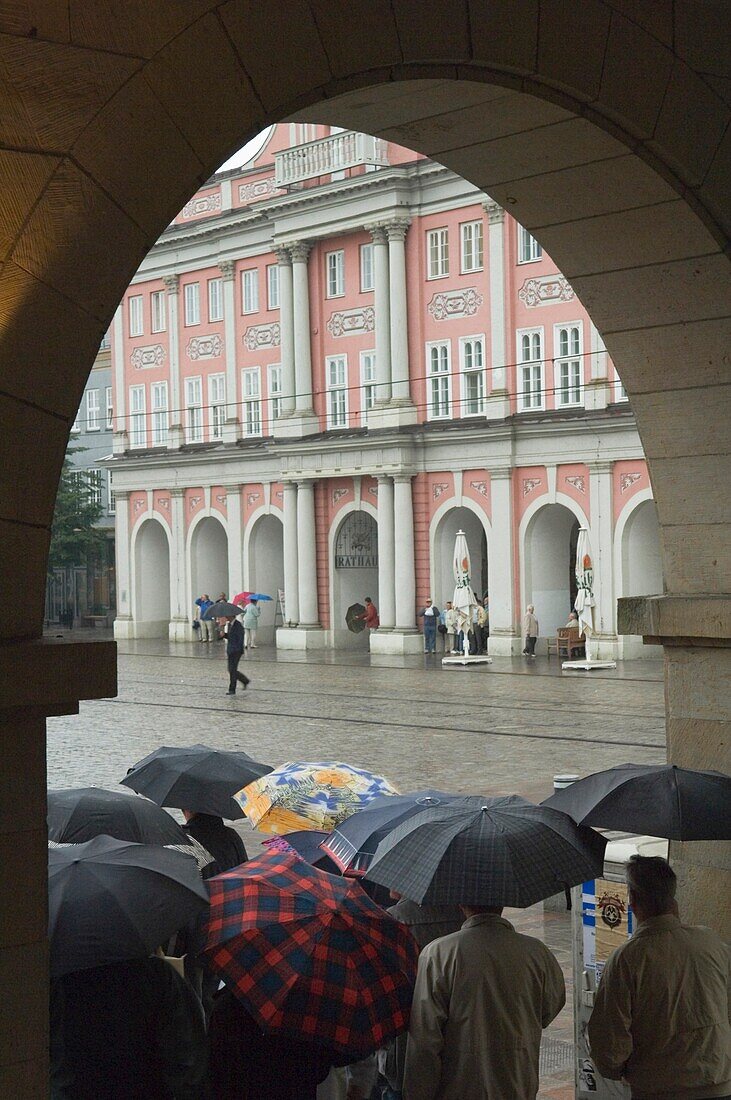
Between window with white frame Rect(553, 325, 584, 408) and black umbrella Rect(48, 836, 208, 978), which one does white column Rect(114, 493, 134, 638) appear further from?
black umbrella Rect(48, 836, 208, 978)

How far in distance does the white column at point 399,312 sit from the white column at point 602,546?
633 cm

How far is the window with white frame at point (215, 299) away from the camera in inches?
1843

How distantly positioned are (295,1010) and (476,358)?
117 feet

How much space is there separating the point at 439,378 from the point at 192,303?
11.2 m

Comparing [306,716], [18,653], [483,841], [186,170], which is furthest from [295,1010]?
[306,716]

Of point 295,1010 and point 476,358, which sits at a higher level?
point 476,358

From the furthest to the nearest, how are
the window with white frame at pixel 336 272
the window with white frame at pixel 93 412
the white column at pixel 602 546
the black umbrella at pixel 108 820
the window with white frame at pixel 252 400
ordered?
the window with white frame at pixel 93 412
the window with white frame at pixel 252 400
the window with white frame at pixel 336 272
the white column at pixel 602 546
the black umbrella at pixel 108 820

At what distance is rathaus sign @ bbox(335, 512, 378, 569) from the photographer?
43344 millimetres

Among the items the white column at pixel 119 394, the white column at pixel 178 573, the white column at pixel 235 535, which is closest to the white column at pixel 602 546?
the white column at pixel 235 535

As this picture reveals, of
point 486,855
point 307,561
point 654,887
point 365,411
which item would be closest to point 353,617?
point 307,561

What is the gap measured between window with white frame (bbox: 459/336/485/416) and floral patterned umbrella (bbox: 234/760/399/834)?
32147 millimetres

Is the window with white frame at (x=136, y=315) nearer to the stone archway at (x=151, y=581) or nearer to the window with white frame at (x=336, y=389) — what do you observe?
the stone archway at (x=151, y=581)

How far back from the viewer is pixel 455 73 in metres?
5.21

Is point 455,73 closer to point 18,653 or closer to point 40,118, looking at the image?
point 40,118
